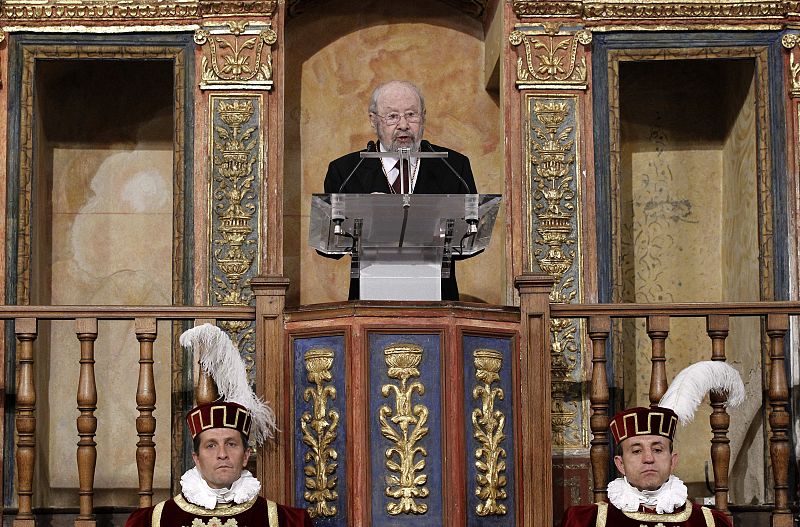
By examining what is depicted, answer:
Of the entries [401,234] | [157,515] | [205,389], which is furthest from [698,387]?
[157,515]

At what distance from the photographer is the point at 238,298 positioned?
9.18 meters

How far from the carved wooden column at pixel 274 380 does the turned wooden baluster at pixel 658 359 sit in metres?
1.72

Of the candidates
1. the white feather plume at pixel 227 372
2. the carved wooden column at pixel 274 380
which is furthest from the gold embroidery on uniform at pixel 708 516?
the white feather plume at pixel 227 372

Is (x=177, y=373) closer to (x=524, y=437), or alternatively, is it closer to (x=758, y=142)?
(x=524, y=437)

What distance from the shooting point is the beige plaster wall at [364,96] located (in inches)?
397

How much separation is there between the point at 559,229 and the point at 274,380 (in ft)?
8.31

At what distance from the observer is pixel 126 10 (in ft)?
31.1

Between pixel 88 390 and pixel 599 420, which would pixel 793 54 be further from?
pixel 88 390

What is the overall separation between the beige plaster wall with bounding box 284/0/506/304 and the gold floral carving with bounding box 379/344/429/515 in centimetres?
285

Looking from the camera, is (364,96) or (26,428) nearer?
(26,428)

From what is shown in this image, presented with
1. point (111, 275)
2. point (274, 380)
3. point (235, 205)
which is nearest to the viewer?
point (274, 380)

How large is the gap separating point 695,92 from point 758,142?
3.16 ft

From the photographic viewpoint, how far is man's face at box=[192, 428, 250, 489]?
7004 millimetres

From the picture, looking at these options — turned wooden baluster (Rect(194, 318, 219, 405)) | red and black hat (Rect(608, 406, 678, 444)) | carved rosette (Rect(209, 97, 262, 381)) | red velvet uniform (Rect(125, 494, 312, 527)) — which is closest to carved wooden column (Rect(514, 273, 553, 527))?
red and black hat (Rect(608, 406, 678, 444))
